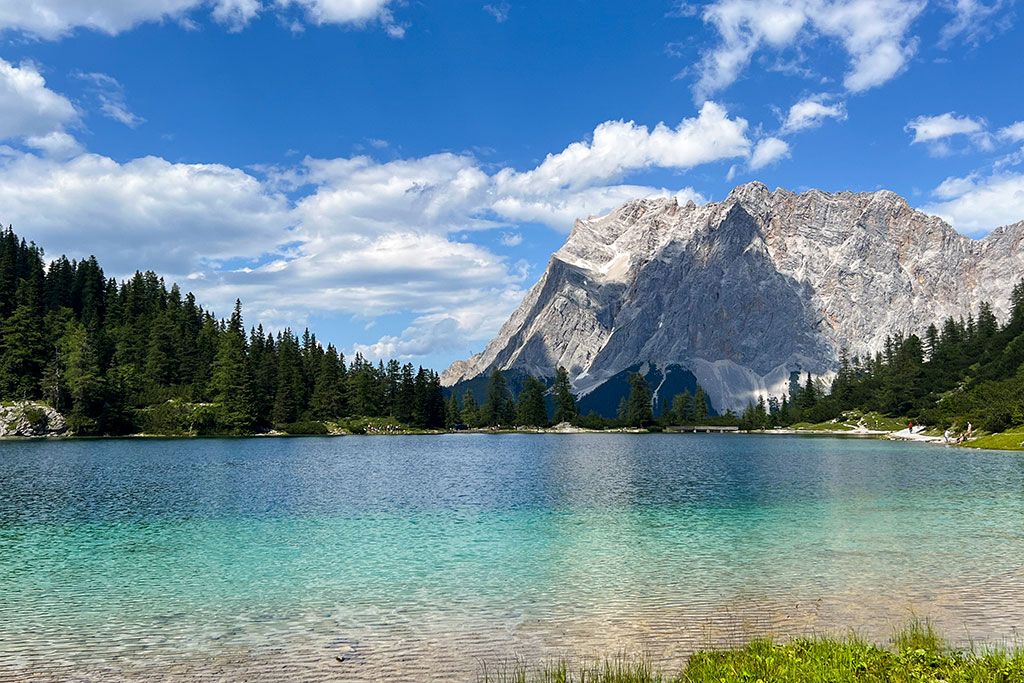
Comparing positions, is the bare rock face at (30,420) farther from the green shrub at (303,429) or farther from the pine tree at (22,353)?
the green shrub at (303,429)

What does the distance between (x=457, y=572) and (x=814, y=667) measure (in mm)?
17262

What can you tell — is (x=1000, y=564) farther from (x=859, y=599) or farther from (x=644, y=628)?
(x=644, y=628)

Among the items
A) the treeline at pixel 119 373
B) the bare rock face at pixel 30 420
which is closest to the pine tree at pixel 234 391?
the treeline at pixel 119 373

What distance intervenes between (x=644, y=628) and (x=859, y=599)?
8.63 meters

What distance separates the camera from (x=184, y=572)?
29.1 m

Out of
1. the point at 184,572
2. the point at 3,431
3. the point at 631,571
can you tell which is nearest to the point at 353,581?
the point at 184,572

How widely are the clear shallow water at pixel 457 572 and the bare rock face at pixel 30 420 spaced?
10767cm

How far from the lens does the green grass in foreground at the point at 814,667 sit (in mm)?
13555

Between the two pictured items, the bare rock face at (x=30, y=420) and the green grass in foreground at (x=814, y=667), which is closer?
the green grass in foreground at (x=814, y=667)

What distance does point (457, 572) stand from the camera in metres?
29.1

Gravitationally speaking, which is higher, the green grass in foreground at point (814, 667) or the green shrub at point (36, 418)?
the green shrub at point (36, 418)

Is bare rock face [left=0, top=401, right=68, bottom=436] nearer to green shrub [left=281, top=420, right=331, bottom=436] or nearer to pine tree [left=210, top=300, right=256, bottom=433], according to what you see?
pine tree [left=210, top=300, right=256, bottom=433]

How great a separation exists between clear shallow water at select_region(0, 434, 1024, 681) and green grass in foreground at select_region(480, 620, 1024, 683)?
1.60 meters

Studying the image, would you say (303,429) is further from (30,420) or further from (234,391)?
(30,420)
